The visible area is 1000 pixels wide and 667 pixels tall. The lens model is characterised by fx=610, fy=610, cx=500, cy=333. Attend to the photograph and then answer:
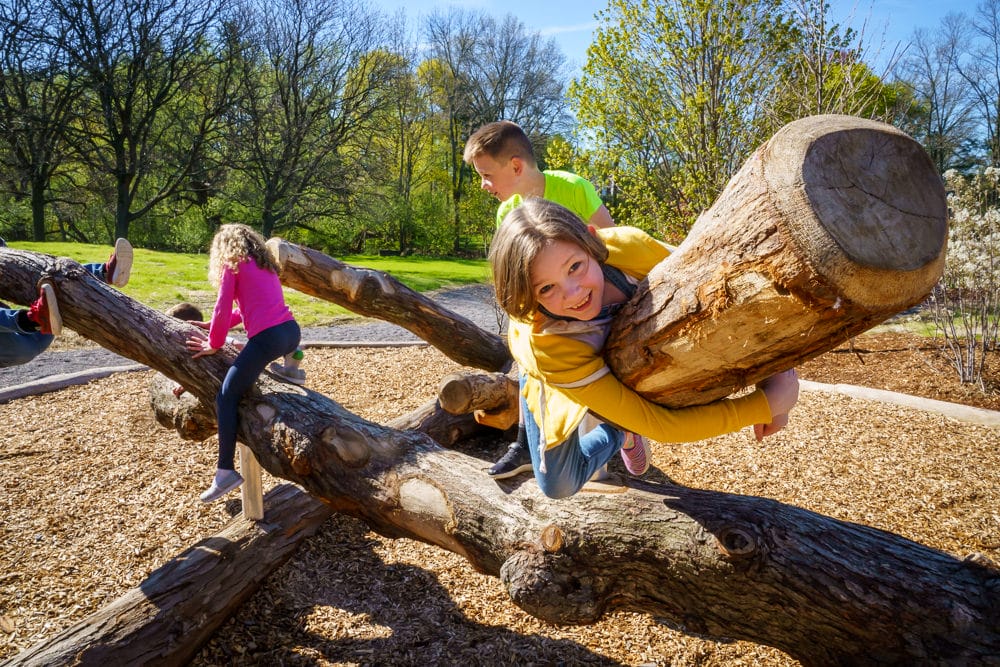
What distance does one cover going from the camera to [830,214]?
1169 mm

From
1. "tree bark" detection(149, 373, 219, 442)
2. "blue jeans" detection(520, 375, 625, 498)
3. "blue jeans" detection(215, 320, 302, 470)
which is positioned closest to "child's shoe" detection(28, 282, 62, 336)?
"tree bark" detection(149, 373, 219, 442)

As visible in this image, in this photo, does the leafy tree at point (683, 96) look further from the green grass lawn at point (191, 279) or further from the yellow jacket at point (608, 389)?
the yellow jacket at point (608, 389)

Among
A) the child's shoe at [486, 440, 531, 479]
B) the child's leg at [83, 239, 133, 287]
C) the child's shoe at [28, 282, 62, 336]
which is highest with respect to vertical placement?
the child's leg at [83, 239, 133, 287]

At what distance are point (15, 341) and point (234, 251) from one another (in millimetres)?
1235

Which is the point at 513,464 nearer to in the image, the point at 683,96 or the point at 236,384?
the point at 236,384

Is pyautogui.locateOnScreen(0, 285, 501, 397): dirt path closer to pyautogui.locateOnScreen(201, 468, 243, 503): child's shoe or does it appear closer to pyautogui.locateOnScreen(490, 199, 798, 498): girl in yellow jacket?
pyautogui.locateOnScreen(201, 468, 243, 503): child's shoe

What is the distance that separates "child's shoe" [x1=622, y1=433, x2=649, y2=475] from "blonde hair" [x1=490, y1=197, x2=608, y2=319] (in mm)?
809

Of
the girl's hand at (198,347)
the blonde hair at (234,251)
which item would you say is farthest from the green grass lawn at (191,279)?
the girl's hand at (198,347)

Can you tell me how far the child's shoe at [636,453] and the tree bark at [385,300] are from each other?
3063 mm

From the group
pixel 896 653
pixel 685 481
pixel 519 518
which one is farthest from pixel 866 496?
pixel 519 518

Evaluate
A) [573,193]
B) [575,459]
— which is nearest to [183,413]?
[573,193]

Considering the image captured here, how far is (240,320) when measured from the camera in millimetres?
3605

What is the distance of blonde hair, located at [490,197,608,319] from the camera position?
163 cm

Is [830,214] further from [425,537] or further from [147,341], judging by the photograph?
[147,341]
